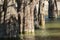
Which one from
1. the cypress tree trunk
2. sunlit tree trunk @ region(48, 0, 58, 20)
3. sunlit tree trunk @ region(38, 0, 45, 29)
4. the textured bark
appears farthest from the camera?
sunlit tree trunk @ region(48, 0, 58, 20)

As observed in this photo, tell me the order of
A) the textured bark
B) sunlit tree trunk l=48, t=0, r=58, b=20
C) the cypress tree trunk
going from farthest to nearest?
sunlit tree trunk l=48, t=0, r=58, b=20 < the textured bark < the cypress tree trunk

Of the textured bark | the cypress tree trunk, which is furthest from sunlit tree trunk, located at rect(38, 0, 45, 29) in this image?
the cypress tree trunk

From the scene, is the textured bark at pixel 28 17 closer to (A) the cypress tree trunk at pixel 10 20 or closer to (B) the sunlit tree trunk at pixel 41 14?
(A) the cypress tree trunk at pixel 10 20

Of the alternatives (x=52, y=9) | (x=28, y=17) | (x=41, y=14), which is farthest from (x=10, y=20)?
(x=52, y=9)

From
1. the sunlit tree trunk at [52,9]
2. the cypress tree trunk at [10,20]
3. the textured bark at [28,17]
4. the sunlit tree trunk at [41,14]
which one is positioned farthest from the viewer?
the sunlit tree trunk at [52,9]

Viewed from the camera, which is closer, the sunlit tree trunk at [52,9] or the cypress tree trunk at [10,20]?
the cypress tree trunk at [10,20]

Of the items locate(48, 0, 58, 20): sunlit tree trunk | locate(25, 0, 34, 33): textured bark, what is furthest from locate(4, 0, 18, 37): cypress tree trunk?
locate(48, 0, 58, 20): sunlit tree trunk

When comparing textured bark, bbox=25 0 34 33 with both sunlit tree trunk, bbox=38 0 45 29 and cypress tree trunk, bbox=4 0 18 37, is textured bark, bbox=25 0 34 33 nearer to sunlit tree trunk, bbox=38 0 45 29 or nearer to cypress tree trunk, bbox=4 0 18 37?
cypress tree trunk, bbox=4 0 18 37

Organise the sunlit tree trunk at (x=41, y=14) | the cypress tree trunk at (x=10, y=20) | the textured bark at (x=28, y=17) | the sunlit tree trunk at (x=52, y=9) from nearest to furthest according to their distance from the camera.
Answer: the cypress tree trunk at (x=10, y=20), the textured bark at (x=28, y=17), the sunlit tree trunk at (x=41, y=14), the sunlit tree trunk at (x=52, y=9)

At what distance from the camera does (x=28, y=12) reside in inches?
671

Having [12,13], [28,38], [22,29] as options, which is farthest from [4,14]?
[22,29]

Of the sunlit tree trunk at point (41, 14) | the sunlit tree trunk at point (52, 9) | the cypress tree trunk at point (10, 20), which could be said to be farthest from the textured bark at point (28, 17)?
the sunlit tree trunk at point (52, 9)

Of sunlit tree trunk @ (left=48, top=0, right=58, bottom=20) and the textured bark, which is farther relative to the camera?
sunlit tree trunk @ (left=48, top=0, right=58, bottom=20)

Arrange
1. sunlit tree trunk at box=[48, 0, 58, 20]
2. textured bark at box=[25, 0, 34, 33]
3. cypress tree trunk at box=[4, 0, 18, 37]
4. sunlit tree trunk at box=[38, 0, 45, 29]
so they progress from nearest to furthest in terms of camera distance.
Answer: cypress tree trunk at box=[4, 0, 18, 37] < textured bark at box=[25, 0, 34, 33] < sunlit tree trunk at box=[38, 0, 45, 29] < sunlit tree trunk at box=[48, 0, 58, 20]
